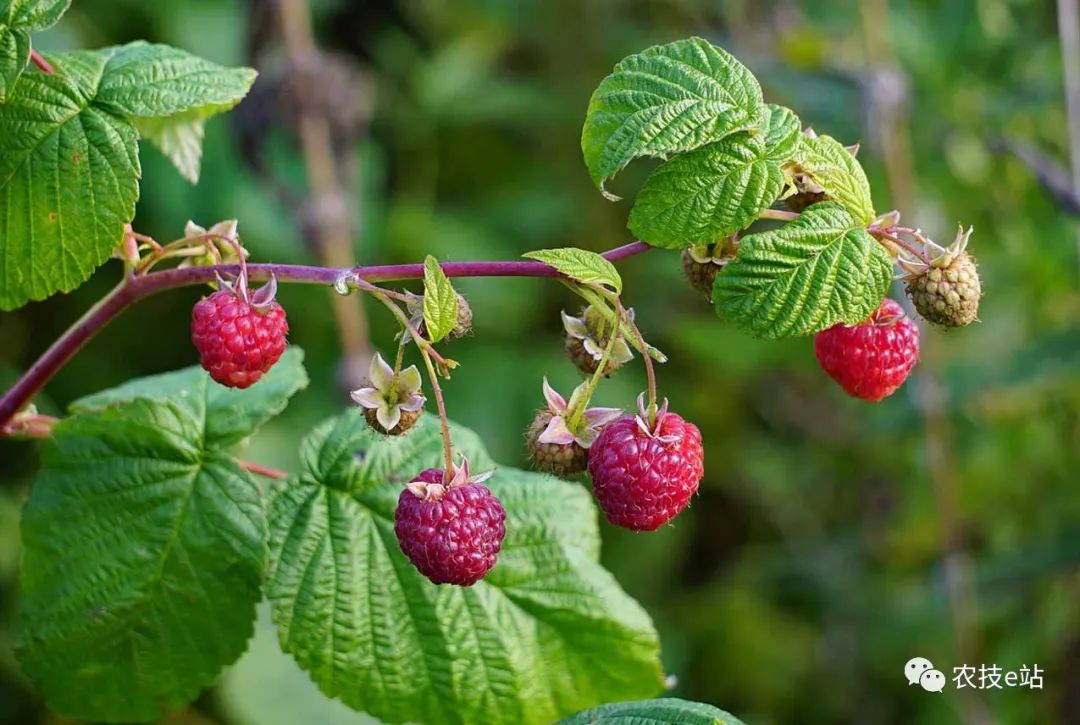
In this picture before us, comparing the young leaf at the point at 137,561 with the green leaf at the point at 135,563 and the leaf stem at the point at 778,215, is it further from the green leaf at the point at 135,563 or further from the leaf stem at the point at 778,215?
the leaf stem at the point at 778,215

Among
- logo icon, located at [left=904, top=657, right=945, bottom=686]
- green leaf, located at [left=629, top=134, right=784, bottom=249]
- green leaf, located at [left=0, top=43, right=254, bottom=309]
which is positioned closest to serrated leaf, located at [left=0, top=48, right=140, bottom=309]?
green leaf, located at [left=0, top=43, right=254, bottom=309]

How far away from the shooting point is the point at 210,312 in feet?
3.55

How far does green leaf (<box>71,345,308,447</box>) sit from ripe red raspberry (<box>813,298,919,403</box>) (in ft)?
1.95

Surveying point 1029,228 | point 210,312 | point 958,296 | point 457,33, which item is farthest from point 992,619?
point 457,33

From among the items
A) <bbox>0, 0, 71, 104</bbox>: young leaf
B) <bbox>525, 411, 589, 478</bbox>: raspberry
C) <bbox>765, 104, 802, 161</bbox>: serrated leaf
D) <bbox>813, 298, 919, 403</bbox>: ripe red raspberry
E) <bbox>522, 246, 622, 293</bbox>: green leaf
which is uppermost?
<bbox>765, 104, 802, 161</bbox>: serrated leaf

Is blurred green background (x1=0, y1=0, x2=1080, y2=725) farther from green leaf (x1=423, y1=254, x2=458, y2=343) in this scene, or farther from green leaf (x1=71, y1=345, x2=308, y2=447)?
green leaf (x1=423, y1=254, x2=458, y2=343)

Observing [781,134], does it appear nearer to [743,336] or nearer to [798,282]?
[798,282]

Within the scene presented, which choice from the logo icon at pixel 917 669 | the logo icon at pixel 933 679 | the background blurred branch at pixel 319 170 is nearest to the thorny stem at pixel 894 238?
the logo icon at pixel 933 679

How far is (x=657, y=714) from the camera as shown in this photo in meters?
1.13

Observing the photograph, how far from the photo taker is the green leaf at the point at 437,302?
1.02m

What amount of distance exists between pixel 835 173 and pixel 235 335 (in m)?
0.55

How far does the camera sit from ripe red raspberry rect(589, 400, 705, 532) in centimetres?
108

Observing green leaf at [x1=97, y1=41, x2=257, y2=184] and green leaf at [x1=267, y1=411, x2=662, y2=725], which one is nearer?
green leaf at [x1=97, y1=41, x2=257, y2=184]

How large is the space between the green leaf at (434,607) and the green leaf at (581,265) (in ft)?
1.16
